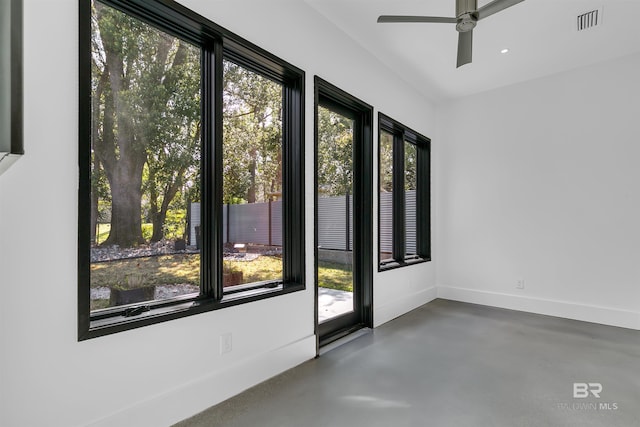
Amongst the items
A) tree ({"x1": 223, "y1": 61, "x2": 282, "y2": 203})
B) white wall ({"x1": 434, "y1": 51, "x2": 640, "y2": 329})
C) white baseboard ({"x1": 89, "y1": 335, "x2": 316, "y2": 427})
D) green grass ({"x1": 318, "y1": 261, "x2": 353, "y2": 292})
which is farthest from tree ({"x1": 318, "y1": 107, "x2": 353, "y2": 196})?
white wall ({"x1": 434, "y1": 51, "x2": 640, "y2": 329})

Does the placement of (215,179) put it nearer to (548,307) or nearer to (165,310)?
(165,310)

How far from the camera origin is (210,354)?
204 cm

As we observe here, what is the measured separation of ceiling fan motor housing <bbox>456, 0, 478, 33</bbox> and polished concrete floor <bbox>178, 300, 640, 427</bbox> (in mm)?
2386

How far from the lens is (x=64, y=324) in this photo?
1473 millimetres

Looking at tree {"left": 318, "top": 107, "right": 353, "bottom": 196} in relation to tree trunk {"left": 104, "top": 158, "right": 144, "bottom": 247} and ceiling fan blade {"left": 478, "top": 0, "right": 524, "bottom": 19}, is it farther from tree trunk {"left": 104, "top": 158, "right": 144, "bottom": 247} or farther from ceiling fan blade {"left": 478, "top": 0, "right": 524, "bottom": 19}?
tree trunk {"left": 104, "top": 158, "right": 144, "bottom": 247}

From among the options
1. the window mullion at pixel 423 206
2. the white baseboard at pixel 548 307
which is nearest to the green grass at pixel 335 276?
the window mullion at pixel 423 206

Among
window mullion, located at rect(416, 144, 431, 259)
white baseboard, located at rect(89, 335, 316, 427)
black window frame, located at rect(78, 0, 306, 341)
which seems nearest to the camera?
black window frame, located at rect(78, 0, 306, 341)

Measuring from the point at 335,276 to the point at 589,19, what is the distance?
3.20 meters

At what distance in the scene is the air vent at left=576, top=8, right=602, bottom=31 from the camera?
2799 millimetres

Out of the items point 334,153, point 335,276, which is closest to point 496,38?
point 334,153

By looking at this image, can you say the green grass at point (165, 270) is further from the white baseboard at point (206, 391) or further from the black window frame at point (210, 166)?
the white baseboard at point (206, 391)

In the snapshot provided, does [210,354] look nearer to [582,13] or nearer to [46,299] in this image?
[46,299]

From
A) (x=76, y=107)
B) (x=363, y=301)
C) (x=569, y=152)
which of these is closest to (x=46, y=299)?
(x=76, y=107)

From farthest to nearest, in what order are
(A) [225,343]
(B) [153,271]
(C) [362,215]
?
(C) [362,215], (A) [225,343], (B) [153,271]
